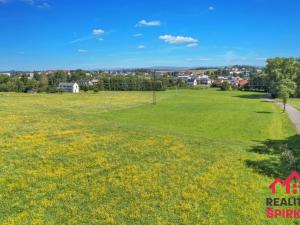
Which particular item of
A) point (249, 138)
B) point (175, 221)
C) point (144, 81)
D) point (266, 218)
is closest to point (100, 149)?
point (175, 221)

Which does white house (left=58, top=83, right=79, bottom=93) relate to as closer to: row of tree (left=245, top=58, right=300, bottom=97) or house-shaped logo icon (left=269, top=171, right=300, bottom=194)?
row of tree (left=245, top=58, right=300, bottom=97)

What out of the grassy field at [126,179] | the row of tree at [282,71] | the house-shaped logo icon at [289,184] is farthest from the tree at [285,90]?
the house-shaped logo icon at [289,184]

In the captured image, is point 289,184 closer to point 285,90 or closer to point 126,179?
point 126,179

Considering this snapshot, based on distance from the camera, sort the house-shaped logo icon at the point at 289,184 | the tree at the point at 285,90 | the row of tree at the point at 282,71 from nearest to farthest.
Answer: the house-shaped logo icon at the point at 289,184 < the tree at the point at 285,90 < the row of tree at the point at 282,71

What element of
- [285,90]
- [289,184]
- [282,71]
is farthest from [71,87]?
[289,184]

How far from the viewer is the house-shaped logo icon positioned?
10852mm

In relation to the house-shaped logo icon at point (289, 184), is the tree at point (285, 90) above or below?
above

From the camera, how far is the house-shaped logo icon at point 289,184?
10852 mm

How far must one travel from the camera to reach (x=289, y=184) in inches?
452

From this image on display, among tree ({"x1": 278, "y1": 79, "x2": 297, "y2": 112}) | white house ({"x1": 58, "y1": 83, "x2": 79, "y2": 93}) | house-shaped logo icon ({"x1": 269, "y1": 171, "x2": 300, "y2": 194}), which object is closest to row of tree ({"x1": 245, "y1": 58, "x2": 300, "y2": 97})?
tree ({"x1": 278, "y1": 79, "x2": 297, "y2": 112})

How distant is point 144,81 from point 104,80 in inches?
623

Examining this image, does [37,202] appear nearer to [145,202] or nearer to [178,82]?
[145,202]

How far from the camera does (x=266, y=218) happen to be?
8.88m

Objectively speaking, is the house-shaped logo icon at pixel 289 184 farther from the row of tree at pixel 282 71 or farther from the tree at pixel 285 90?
the row of tree at pixel 282 71
